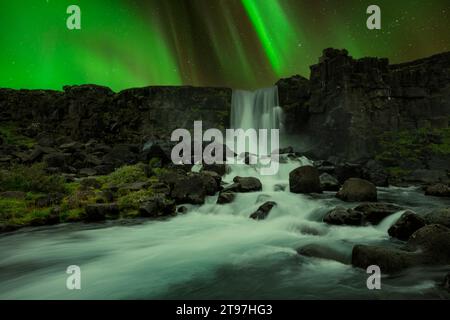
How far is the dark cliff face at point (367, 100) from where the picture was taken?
25.9m

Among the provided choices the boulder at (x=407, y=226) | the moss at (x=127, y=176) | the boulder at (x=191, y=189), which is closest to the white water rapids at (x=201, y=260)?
the boulder at (x=407, y=226)

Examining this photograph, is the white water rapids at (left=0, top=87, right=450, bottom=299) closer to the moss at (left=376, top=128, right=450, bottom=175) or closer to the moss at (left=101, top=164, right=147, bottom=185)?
the moss at (left=101, top=164, right=147, bottom=185)

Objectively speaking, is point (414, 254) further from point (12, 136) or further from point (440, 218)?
point (12, 136)

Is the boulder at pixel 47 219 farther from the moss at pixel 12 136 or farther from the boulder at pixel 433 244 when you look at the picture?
the moss at pixel 12 136

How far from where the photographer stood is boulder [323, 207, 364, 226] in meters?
10.0

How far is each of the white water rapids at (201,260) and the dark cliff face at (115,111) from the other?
22900 millimetres

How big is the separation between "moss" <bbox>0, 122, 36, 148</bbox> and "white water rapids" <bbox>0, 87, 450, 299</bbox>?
3065 cm

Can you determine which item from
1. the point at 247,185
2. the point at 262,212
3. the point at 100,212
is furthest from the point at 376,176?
the point at 100,212

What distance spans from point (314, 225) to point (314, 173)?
21.8 ft

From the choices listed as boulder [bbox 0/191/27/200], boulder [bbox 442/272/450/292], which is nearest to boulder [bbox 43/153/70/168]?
boulder [bbox 0/191/27/200]

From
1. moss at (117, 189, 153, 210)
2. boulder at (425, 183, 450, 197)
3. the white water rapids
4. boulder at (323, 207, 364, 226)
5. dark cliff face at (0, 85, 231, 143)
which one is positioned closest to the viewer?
the white water rapids

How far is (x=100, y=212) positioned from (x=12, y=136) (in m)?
34.3
